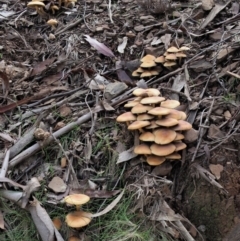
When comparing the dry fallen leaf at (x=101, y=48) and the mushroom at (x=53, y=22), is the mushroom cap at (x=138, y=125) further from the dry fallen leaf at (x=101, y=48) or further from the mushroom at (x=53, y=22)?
the mushroom at (x=53, y=22)

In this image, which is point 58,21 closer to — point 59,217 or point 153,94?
point 153,94

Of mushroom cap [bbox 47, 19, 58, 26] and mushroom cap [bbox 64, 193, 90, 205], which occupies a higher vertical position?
mushroom cap [bbox 47, 19, 58, 26]

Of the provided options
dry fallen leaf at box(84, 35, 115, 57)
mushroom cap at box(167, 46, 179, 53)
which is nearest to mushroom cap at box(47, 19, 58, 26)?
dry fallen leaf at box(84, 35, 115, 57)

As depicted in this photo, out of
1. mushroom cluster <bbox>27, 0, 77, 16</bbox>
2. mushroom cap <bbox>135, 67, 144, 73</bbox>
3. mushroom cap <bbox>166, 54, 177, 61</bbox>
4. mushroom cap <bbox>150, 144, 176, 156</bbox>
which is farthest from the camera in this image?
mushroom cluster <bbox>27, 0, 77, 16</bbox>

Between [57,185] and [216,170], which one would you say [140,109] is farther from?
[57,185]

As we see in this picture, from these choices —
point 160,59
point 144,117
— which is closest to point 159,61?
point 160,59

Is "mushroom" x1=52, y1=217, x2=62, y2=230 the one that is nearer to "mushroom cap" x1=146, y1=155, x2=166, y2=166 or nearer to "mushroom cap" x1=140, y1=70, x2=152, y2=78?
"mushroom cap" x1=146, y1=155, x2=166, y2=166
